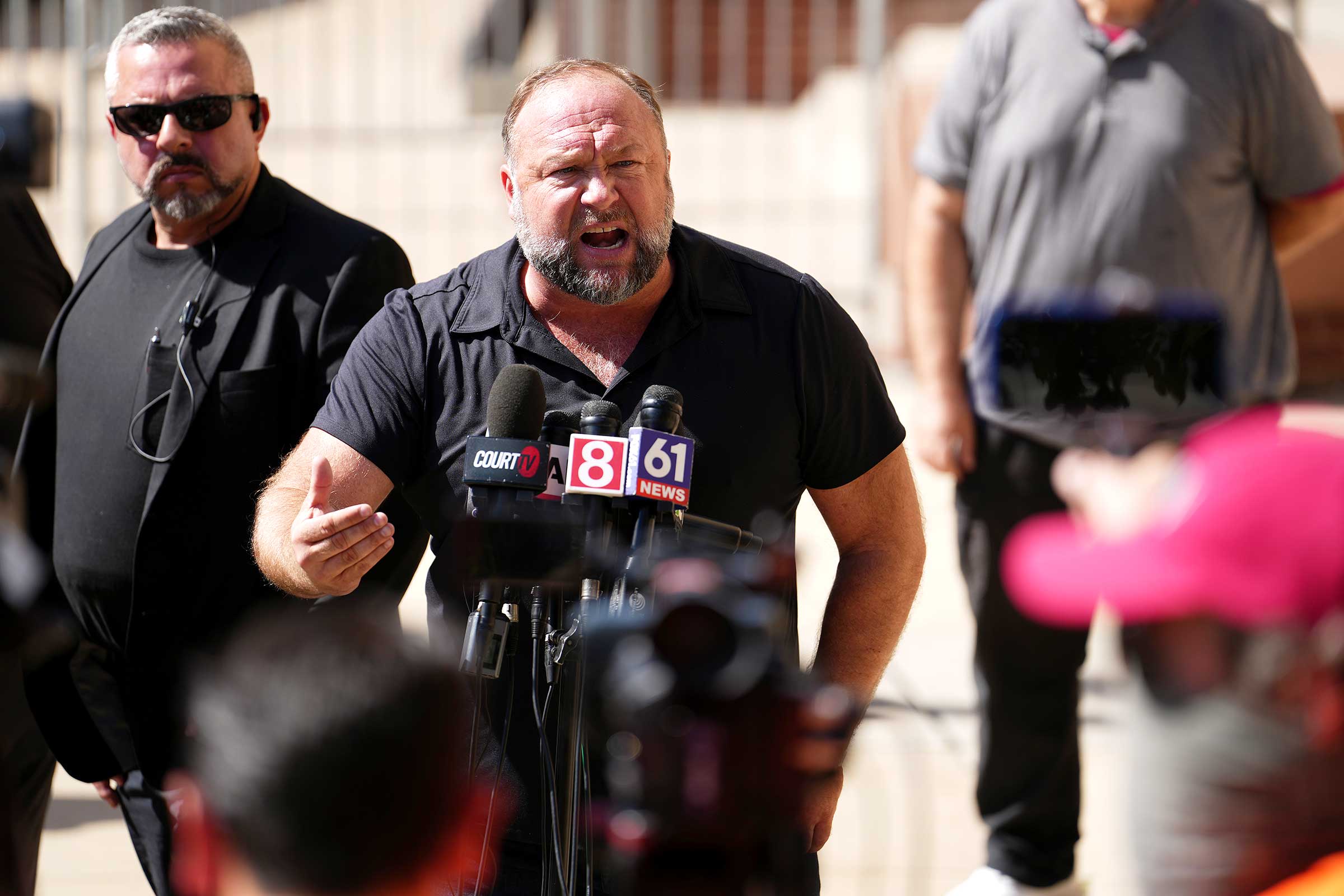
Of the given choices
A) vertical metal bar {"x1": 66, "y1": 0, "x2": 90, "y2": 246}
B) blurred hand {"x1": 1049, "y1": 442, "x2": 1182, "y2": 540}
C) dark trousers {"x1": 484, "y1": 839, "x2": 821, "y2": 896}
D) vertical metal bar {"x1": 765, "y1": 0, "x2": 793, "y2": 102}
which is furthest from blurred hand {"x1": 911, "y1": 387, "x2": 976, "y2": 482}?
vertical metal bar {"x1": 765, "y1": 0, "x2": 793, "y2": 102}

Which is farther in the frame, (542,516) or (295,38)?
(295,38)

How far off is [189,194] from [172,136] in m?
0.14

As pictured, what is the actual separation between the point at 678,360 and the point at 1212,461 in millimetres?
1433

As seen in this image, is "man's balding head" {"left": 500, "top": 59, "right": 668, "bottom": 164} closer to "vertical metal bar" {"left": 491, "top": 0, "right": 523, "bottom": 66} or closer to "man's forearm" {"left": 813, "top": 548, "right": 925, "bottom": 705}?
"man's forearm" {"left": 813, "top": 548, "right": 925, "bottom": 705}

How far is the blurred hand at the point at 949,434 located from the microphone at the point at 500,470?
6.07ft

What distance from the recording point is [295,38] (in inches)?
553

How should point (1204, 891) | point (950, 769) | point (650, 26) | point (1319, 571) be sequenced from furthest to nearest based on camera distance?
point (650, 26) → point (950, 769) → point (1204, 891) → point (1319, 571)

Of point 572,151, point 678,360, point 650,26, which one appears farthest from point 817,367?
point 650,26

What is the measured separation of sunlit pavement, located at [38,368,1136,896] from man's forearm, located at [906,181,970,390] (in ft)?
2.57

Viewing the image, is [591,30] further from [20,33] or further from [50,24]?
[20,33]

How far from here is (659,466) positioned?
242 centimetres

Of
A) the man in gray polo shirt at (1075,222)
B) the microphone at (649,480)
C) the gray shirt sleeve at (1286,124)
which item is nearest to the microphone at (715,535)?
the microphone at (649,480)

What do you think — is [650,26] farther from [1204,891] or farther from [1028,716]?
[1204,891]

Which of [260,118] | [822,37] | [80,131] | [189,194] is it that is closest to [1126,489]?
[189,194]
